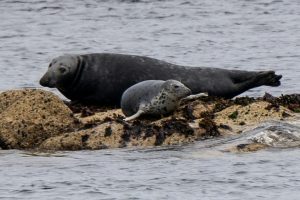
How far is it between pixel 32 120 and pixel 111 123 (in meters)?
0.81

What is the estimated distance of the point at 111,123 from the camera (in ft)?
37.0

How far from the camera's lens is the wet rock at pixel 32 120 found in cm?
1139

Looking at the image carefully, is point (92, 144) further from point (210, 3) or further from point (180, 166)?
point (210, 3)

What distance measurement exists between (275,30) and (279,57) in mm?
3260

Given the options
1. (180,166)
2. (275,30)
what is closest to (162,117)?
(180,166)

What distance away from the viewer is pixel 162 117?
11789mm

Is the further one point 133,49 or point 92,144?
point 133,49

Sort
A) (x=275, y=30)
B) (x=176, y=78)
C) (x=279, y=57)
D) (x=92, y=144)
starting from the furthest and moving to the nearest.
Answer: (x=275, y=30), (x=279, y=57), (x=176, y=78), (x=92, y=144)

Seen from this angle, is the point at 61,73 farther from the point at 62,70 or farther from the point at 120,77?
the point at 120,77

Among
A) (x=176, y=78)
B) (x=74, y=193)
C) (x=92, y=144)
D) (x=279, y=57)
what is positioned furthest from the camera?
(x=279, y=57)

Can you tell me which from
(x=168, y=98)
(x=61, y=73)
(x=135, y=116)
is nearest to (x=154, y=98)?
(x=168, y=98)

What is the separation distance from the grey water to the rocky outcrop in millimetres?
219

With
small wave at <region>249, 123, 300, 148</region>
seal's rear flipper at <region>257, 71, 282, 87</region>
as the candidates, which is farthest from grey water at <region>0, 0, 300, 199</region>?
seal's rear flipper at <region>257, 71, 282, 87</region>

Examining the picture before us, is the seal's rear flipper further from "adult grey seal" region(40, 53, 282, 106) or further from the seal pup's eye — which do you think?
the seal pup's eye
